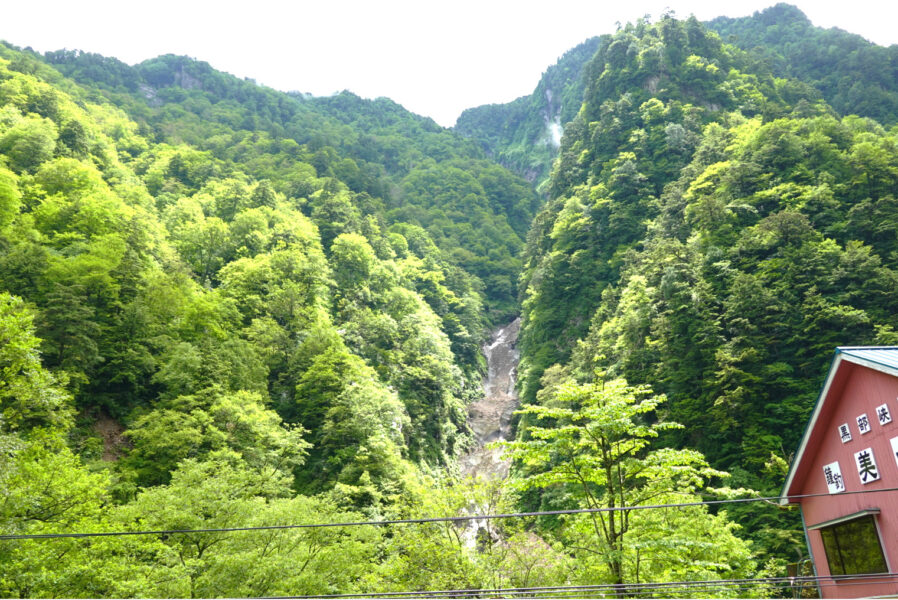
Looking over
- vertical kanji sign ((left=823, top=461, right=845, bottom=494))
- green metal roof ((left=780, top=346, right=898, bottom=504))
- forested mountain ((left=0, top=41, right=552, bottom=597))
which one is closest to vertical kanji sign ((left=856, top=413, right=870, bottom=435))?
green metal roof ((left=780, top=346, right=898, bottom=504))

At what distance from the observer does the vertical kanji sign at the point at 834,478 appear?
14.9 meters

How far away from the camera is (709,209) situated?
44.6 meters

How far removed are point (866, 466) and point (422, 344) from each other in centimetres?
4246

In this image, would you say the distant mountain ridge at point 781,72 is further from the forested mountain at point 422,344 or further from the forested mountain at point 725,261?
the forested mountain at point 725,261

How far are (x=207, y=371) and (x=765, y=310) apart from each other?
35201 mm

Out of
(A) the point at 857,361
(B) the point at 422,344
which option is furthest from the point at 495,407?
(A) the point at 857,361

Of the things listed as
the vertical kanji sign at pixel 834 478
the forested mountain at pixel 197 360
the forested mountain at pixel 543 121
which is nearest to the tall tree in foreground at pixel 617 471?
the vertical kanji sign at pixel 834 478

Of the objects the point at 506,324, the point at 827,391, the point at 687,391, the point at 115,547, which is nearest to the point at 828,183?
the point at 687,391

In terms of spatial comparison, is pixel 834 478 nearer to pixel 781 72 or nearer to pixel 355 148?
pixel 781 72

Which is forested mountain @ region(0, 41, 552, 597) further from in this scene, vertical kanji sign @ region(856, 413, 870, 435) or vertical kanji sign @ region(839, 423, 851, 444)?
vertical kanji sign @ region(856, 413, 870, 435)

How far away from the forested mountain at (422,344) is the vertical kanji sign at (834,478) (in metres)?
3.83

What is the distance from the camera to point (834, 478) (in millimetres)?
15188

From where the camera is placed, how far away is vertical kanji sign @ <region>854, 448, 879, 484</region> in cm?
1392

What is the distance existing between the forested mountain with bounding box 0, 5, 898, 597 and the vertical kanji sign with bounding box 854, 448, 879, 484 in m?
4.55
